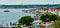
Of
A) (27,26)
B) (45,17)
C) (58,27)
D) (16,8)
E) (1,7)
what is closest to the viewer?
(58,27)

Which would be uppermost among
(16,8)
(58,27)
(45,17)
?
(58,27)

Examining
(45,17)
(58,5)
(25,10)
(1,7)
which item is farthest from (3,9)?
(45,17)

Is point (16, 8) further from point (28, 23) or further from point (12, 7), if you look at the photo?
point (28, 23)

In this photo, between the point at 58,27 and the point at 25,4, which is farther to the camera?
the point at 25,4

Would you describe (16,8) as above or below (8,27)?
below

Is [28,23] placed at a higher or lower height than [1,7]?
higher

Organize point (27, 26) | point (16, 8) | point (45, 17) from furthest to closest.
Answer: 1. point (16, 8)
2. point (45, 17)
3. point (27, 26)

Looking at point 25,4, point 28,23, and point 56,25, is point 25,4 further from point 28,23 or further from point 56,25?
point 56,25

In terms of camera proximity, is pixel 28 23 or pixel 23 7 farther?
pixel 23 7

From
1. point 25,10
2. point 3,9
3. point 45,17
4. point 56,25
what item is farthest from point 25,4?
point 56,25
